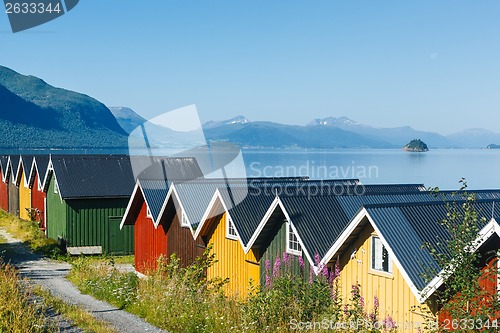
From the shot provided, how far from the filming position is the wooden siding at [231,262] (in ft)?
67.6

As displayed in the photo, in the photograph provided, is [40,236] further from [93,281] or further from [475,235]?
[475,235]

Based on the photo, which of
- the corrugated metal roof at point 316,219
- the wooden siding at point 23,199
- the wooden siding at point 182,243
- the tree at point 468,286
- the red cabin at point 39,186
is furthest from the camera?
the wooden siding at point 23,199

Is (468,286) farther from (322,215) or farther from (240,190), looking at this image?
(240,190)

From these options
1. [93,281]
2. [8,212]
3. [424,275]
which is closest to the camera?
[424,275]

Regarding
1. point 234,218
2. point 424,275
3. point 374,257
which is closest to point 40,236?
point 234,218

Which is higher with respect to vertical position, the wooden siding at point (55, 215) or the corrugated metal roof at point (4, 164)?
the corrugated metal roof at point (4, 164)

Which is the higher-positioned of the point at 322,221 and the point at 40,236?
the point at 322,221

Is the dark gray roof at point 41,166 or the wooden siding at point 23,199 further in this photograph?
the wooden siding at point 23,199

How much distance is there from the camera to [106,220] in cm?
3378

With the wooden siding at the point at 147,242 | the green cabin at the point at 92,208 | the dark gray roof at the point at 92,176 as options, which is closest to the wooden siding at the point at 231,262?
the wooden siding at the point at 147,242

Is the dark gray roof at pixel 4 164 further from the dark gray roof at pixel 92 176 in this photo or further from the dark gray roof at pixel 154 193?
the dark gray roof at pixel 154 193

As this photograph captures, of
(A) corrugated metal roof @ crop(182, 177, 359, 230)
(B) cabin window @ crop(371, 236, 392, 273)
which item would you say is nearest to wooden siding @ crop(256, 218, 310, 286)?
(A) corrugated metal roof @ crop(182, 177, 359, 230)

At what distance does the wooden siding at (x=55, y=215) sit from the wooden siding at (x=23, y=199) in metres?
6.60

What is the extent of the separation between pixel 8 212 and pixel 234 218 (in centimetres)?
3703
